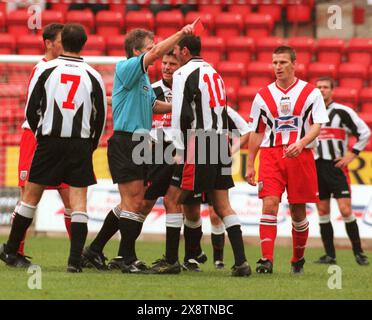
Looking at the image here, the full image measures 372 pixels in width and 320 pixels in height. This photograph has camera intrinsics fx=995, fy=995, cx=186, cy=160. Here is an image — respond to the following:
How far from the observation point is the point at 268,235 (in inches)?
346

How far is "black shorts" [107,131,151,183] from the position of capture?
844cm

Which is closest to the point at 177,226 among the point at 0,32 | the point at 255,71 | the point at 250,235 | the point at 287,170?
the point at 287,170

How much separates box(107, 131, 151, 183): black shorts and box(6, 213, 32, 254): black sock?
2.75 feet

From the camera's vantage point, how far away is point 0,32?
18.6 meters

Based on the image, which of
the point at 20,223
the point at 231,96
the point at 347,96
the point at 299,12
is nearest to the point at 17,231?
the point at 20,223

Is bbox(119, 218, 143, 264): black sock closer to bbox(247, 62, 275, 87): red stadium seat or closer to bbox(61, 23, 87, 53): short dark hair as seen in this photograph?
bbox(61, 23, 87, 53): short dark hair

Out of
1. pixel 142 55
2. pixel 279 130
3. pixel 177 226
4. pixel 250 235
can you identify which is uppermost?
pixel 142 55

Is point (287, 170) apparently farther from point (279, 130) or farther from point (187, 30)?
point (187, 30)

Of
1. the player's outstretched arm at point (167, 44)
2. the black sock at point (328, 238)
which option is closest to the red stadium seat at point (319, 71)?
the black sock at point (328, 238)

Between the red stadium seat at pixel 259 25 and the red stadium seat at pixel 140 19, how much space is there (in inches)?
71.9

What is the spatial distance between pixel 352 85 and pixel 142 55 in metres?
9.76

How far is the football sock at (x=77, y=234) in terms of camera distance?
A: 26.6 ft

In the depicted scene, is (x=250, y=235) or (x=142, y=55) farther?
(x=250, y=235)

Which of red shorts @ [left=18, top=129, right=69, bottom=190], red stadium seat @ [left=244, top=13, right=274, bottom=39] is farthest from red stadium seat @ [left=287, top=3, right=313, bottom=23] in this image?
red shorts @ [left=18, top=129, right=69, bottom=190]
